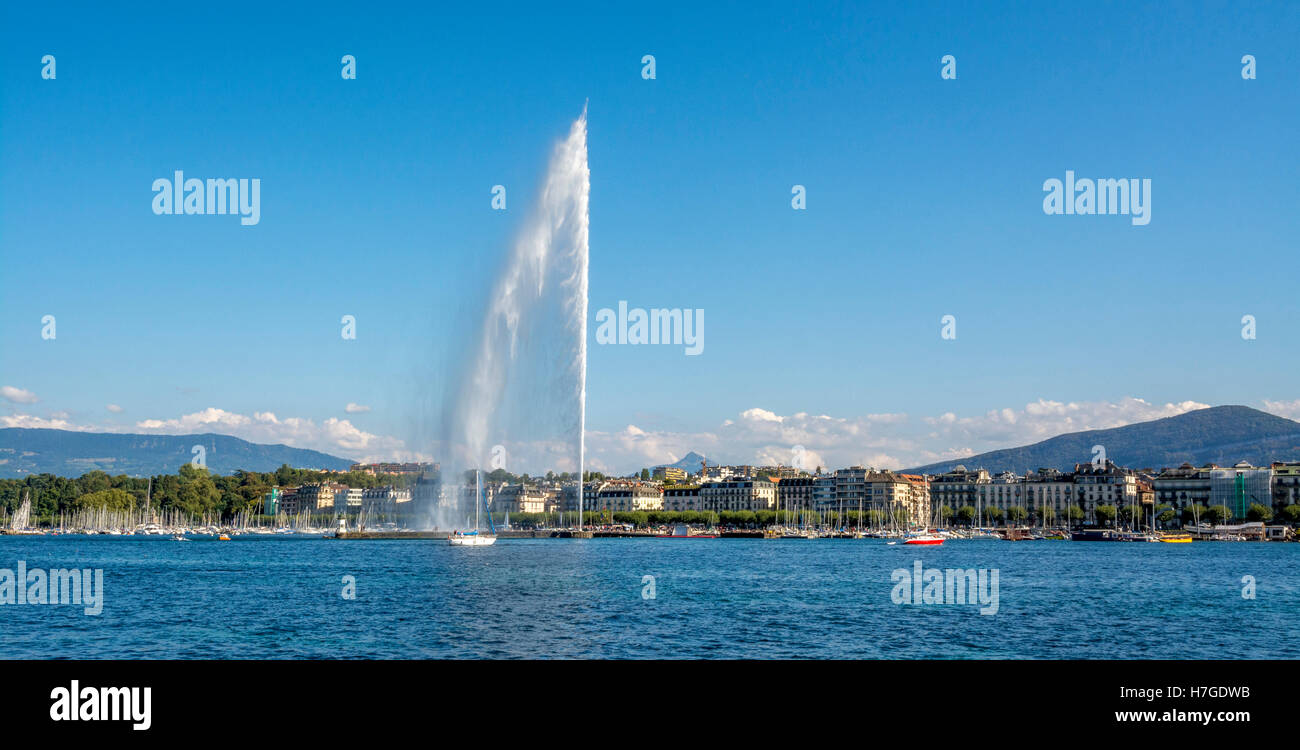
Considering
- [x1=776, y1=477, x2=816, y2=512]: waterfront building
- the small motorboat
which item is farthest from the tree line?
the small motorboat

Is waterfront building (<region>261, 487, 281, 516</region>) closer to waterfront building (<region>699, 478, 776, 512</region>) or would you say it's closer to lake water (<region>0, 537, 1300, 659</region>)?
waterfront building (<region>699, 478, 776, 512</region>)

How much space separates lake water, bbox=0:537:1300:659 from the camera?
2217cm

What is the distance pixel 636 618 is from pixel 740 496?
14307 cm

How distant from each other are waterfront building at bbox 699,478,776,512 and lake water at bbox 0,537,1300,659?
119 metres

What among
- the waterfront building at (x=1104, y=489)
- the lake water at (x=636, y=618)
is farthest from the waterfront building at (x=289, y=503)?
the lake water at (x=636, y=618)

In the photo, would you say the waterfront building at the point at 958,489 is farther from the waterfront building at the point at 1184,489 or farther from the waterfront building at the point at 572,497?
the waterfront building at the point at 572,497
